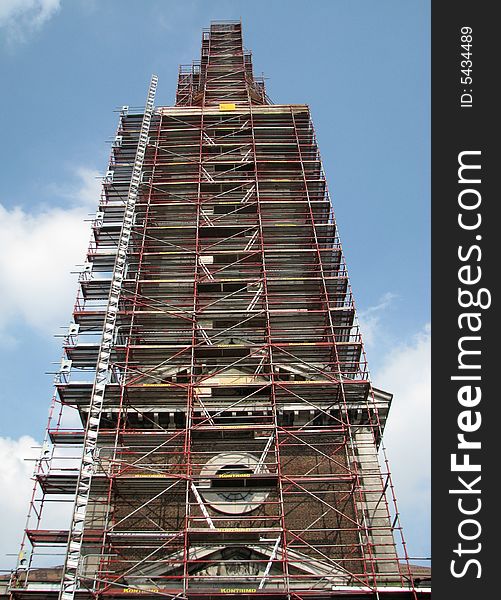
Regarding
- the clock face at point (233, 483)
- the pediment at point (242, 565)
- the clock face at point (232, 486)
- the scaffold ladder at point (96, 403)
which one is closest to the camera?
the scaffold ladder at point (96, 403)

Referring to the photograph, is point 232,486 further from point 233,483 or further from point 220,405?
point 220,405

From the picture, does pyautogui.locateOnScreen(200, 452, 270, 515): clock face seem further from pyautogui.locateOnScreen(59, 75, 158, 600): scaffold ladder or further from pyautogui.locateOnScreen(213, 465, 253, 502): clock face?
pyautogui.locateOnScreen(59, 75, 158, 600): scaffold ladder

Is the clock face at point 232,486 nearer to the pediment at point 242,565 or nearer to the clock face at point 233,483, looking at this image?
the clock face at point 233,483

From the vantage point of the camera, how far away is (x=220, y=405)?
2623 cm


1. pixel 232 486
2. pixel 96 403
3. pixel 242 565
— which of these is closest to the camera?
pixel 242 565

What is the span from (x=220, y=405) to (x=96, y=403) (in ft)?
14.4

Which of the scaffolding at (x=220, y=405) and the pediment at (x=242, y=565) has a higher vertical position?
the scaffolding at (x=220, y=405)

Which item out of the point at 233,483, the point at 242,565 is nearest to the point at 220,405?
the point at 233,483

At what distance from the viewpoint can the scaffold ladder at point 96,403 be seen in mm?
20688

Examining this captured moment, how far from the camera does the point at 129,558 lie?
73.3 feet

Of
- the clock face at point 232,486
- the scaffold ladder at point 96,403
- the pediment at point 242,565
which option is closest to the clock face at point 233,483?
the clock face at point 232,486

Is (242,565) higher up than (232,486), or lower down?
lower down

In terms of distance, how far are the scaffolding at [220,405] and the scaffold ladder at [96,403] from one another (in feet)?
0.22

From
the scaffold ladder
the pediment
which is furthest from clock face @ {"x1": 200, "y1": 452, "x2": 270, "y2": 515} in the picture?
the scaffold ladder
